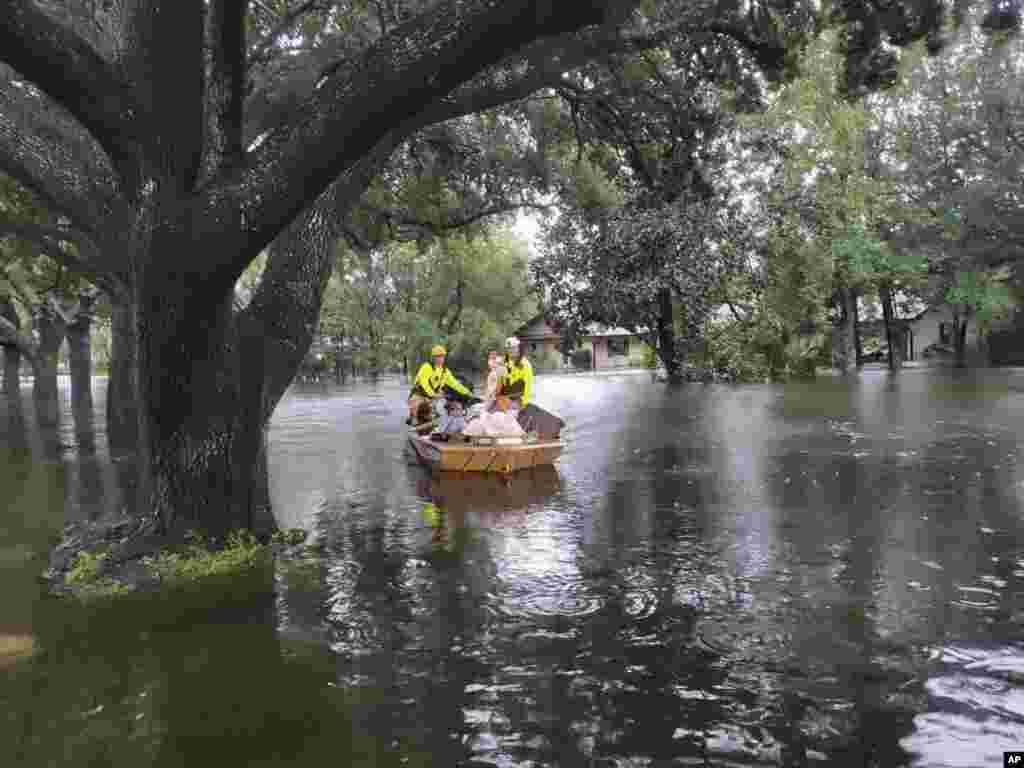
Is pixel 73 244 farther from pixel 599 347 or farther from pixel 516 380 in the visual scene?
pixel 599 347

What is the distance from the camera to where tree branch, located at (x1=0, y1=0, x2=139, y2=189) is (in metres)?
4.69

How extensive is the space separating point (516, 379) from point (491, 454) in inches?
76.0

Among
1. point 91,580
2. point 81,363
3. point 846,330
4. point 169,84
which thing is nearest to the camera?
point 169,84

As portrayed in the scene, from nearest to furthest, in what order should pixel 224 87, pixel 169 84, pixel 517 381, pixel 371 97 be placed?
pixel 371 97 < pixel 169 84 < pixel 224 87 < pixel 517 381

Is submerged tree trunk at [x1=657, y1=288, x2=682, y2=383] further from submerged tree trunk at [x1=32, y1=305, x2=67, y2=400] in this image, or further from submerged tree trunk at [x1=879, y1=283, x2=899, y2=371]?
submerged tree trunk at [x1=32, y1=305, x2=67, y2=400]

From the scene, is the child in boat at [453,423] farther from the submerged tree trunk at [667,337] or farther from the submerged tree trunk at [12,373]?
the submerged tree trunk at [12,373]

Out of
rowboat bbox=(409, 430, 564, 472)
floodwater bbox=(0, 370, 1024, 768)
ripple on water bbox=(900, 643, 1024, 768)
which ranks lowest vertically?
ripple on water bbox=(900, 643, 1024, 768)

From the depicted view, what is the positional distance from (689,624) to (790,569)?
1.68 meters

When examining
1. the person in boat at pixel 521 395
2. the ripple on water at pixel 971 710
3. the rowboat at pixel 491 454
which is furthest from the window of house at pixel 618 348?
the ripple on water at pixel 971 710

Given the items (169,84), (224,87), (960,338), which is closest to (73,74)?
(169,84)

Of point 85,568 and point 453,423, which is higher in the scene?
point 453,423

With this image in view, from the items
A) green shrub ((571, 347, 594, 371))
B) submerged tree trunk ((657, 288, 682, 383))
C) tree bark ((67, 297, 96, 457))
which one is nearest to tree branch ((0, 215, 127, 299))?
tree bark ((67, 297, 96, 457))

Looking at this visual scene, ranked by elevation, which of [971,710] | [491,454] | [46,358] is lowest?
[971,710]

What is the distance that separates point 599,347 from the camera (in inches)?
2621
